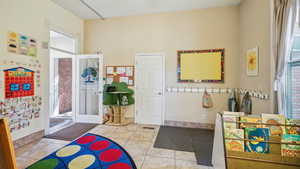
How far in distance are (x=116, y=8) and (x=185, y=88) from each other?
9.10 feet

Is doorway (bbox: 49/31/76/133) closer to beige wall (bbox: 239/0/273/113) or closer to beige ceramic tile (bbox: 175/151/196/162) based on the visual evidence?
beige ceramic tile (bbox: 175/151/196/162)

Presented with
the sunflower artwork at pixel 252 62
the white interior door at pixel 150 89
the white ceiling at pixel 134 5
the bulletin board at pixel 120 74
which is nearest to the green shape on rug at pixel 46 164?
the white interior door at pixel 150 89

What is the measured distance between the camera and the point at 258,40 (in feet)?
7.86

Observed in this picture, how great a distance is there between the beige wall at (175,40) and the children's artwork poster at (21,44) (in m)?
1.51

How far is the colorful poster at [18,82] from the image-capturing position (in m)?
2.28

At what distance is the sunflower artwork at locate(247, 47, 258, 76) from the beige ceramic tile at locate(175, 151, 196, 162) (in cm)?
190

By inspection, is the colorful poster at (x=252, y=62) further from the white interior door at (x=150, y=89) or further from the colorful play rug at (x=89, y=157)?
the colorful play rug at (x=89, y=157)

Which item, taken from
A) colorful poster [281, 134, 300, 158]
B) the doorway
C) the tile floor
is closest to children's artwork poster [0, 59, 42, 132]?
the tile floor

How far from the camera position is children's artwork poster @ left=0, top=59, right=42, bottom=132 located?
2.24m

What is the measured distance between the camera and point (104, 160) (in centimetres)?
200

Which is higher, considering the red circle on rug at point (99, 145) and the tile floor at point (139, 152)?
the red circle on rug at point (99, 145)

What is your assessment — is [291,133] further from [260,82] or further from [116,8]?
[116,8]

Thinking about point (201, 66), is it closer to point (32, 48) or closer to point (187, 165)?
point (187, 165)

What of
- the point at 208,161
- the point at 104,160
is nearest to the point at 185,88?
the point at 208,161
